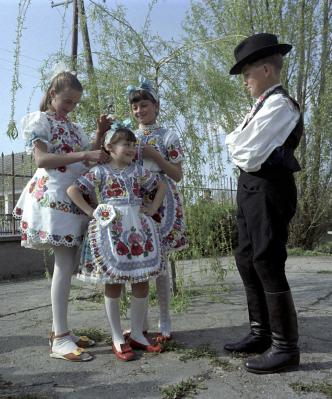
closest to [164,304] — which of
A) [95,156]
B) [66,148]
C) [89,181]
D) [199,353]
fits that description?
[199,353]

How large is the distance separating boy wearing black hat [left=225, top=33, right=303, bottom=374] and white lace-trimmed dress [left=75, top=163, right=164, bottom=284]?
2.03 feet

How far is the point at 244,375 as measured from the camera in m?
2.48

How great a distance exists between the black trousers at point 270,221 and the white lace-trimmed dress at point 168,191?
0.66m

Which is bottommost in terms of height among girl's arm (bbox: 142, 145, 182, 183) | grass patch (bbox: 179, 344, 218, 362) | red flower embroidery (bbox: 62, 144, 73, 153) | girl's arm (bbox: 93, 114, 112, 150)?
grass patch (bbox: 179, 344, 218, 362)

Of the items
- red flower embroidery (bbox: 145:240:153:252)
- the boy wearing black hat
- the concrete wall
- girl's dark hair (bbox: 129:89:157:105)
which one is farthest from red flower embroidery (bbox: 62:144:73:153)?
the concrete wall

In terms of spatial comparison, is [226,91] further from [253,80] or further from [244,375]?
[244,375]

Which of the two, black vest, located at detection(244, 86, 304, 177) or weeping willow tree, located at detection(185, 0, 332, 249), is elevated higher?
weeping willow tree, located at detection(185, 0, 332, 249)

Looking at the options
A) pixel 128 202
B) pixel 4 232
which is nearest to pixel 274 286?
pixel 128 202

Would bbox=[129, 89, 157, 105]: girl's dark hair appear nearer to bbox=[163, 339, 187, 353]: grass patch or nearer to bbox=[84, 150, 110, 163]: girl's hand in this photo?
bbox=[84, 150, 110, 163]: girl's hand

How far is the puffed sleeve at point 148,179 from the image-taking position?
296 centimetres

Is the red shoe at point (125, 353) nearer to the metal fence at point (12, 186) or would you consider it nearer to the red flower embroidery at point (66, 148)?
the red flower embroidery at point (66, 148)

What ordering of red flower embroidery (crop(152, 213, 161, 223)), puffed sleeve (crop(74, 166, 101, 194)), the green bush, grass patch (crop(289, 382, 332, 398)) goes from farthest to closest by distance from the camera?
the green bush
red flower embroidery (crop(152, 213, 161, 223))
puffed sleeve (crop(74, 166, 101, 194))
grass patch (crop(289, 382, 332, 398))

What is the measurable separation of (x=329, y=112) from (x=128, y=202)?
7.57 m

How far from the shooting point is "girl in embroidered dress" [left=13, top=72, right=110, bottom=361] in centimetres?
282
